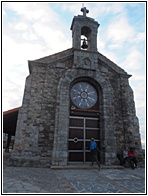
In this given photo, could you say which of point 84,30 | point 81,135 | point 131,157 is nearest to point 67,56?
point 84,30

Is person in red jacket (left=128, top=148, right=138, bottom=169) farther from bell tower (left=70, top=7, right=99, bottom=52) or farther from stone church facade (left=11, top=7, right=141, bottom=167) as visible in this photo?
bell tower (left=70, top=7, right=99, bottom=52)

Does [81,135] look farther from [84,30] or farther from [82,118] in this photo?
[84,30]

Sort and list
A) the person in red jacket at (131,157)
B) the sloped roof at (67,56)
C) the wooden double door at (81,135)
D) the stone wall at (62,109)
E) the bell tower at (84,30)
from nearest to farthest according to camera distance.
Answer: the stone wall at (62,109)
the person in red jacket at (131,157)
the wooden double door at (81,135)
the sloped roof at (67,56)
the bell tower at (84,30)

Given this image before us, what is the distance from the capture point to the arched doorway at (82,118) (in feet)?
28.5

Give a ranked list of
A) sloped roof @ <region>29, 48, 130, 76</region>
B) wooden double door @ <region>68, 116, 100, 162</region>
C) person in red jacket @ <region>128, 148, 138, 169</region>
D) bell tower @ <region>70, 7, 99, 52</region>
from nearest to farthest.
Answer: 1. person in red jacket @ <region>128, 148, 138, 169</region>
2. wooden double door @ <region>68, 116, 100, 162</region>
3. sloped roof @ <region>29, 48, 130, 76</region>
4. bell tower @ <region>70, 7, 99, 52</region>

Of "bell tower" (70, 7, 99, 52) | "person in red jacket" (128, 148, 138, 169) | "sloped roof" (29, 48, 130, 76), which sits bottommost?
"person in red jacket" (128, 148, 138, 169)

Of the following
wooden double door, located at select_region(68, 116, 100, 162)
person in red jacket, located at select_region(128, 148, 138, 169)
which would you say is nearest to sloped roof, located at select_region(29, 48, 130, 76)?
wooden double door, located at select_region(68, 116, 100, 162)

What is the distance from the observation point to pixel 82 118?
30.6ft

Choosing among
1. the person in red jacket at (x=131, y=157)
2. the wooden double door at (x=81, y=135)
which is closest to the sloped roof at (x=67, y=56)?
the wooden double door at (x=81, y=135)

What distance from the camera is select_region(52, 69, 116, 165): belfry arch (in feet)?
26.2

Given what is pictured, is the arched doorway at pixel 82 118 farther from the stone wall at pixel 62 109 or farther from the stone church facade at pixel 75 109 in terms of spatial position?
the stone wall at pixel 62 109

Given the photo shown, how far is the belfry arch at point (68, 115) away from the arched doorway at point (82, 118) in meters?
0.28

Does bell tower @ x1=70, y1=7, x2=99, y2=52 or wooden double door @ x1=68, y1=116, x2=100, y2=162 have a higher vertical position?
bell tower @ x1=70, y1=7, x2=99, y2=52

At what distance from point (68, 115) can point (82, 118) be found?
1.00m
